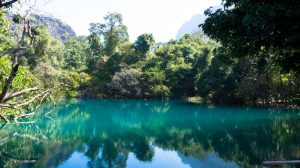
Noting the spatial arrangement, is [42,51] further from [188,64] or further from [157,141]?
[157,141]

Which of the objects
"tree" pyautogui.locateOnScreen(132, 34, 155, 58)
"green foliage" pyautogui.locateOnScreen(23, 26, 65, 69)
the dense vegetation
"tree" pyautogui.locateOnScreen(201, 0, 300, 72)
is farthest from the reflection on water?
→ "tree" pyautogui.locateOnScreen(132, 34, 155, 58)

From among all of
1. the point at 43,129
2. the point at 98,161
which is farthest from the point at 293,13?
the point at 43,129

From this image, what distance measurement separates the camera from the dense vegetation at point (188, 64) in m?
7.91

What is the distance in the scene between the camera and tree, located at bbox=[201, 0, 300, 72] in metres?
7.39

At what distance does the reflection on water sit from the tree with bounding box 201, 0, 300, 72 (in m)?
4.65

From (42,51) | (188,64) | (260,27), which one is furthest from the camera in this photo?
(42,51)

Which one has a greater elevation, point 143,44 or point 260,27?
point 143,44

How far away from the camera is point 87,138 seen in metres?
17.5

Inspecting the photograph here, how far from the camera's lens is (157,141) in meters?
16.8

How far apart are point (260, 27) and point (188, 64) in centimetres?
3155

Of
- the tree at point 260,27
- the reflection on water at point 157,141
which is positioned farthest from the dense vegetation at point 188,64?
the reflection on water at point 157,141

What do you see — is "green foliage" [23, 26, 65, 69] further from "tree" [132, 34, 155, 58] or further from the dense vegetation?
"tree" [132, 34, 155, 58]

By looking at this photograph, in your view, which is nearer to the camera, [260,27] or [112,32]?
[260,27]

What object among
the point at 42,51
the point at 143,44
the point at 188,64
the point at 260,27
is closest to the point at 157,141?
the point at 260,27
